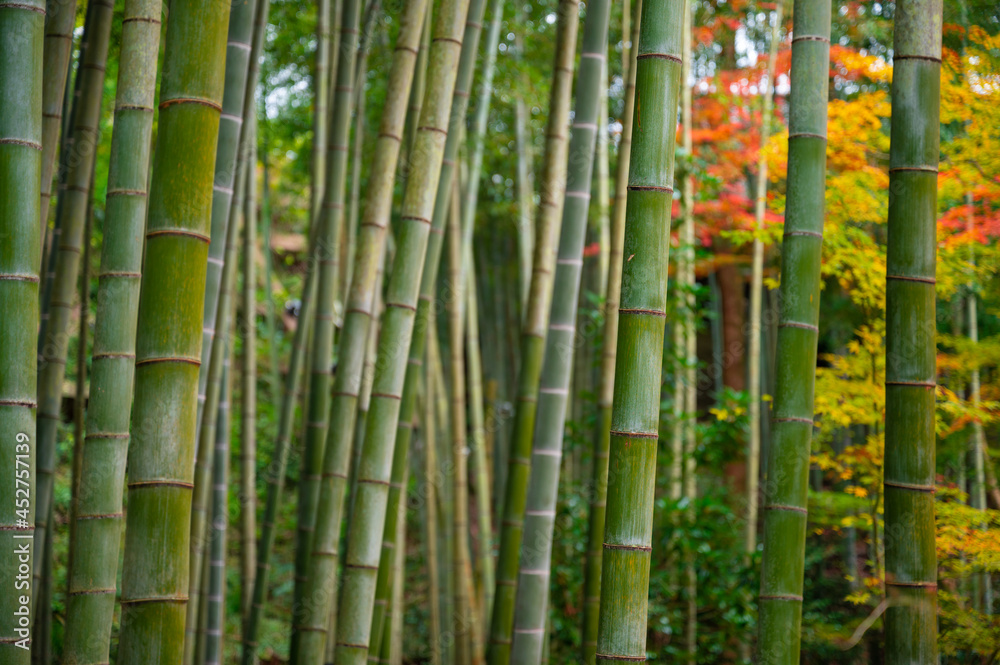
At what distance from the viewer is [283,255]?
10.2 m

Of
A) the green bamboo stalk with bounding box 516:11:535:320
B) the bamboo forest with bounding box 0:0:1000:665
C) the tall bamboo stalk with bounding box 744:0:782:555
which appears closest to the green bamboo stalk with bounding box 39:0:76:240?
the bamboo forest with bounding box 0:0:1000:665

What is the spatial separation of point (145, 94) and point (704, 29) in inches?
223

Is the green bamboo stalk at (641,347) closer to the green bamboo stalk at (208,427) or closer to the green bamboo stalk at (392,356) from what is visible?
the green bamboo stalk at (392,356)

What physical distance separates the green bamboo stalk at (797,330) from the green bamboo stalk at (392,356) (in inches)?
34.1

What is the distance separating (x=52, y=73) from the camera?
1.92 metres

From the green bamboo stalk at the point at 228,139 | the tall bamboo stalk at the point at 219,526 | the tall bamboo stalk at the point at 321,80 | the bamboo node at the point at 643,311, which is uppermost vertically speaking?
the tall bamboo stalk at the point at 321,80

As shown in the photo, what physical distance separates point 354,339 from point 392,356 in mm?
334

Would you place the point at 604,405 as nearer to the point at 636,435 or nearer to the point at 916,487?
the point at 916,487

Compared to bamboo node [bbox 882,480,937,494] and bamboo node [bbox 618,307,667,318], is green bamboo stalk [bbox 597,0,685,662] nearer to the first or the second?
bamboo node [bbox 618,307,667,318]

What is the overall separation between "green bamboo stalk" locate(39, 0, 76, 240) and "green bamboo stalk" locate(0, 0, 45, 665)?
1.32 feet

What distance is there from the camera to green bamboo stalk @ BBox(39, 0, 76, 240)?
1.90m

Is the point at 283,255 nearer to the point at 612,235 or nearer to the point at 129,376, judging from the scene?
the point at 612,235

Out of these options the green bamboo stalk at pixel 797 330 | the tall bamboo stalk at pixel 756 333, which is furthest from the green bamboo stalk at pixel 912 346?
the tall bamboo stalk at pixel 756 333

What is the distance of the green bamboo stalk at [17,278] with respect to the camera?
4.91 feet
